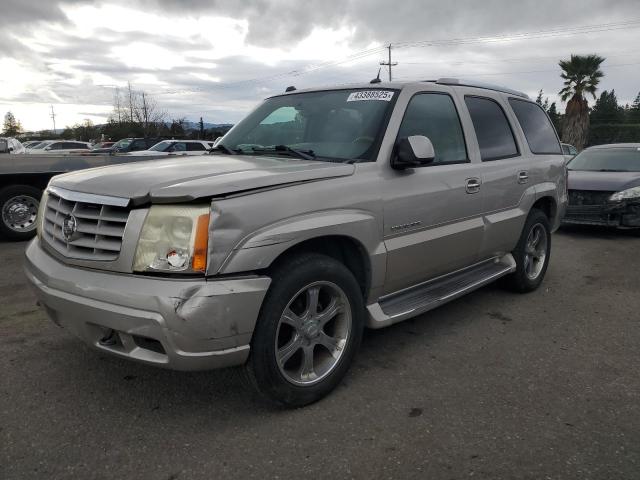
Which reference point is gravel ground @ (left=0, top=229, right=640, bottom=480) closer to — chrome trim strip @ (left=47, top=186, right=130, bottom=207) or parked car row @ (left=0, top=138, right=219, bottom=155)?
chrome trim strip @ (left=47, top=186, right=130, bottom=207)

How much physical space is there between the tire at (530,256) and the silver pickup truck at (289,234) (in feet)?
1.63

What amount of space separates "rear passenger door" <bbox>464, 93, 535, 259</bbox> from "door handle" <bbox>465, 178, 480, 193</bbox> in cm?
10

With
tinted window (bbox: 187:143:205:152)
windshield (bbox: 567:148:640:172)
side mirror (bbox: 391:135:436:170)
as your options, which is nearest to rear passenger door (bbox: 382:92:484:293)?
side mirror (bbox: 391:135:436:170)

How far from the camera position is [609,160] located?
9.49 meters

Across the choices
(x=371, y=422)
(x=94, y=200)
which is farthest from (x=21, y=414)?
(x=371, y=422)

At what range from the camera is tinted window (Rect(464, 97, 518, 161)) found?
14.4 feet

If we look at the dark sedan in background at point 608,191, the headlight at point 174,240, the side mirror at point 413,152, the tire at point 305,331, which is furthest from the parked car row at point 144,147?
the headlight at point 174,240

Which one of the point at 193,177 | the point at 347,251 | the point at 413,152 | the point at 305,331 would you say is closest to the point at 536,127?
the point at 413,152

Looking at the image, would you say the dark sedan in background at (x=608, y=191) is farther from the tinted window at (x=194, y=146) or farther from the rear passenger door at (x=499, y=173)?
the tinted window at (x=194, y=146)

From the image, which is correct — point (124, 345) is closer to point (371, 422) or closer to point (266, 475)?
point (266, 475)

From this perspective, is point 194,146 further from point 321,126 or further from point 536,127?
point 321,126

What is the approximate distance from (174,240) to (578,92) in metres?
38.5

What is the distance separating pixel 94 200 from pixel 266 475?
5.25ft

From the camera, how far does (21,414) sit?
2908mm
